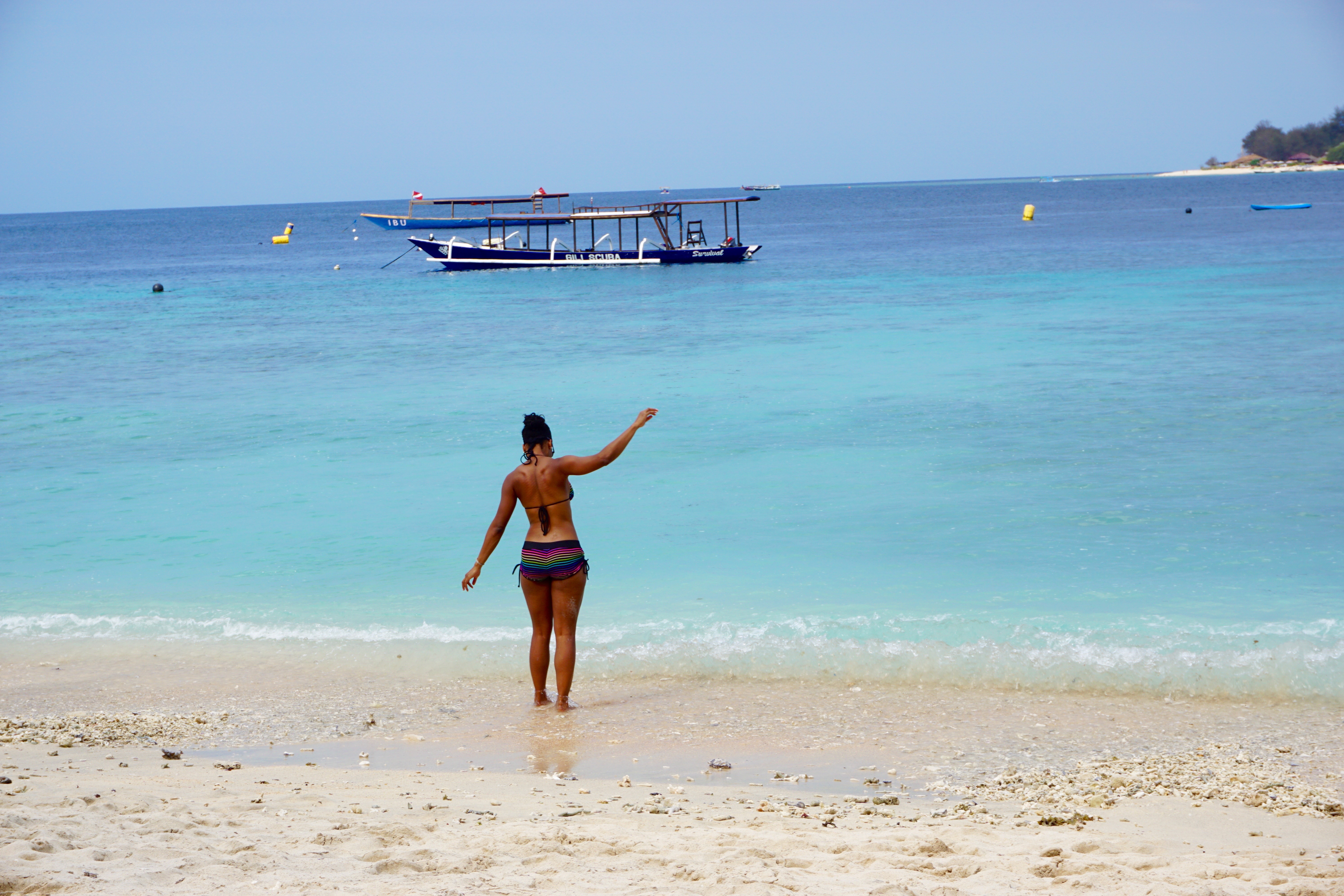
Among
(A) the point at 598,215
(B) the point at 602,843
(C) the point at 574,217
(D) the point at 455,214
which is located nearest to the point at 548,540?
(B) the point at 602,843

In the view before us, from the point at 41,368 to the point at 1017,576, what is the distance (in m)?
20.1

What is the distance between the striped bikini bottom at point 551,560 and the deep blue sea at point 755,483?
1.32 metres

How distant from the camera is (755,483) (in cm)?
1150

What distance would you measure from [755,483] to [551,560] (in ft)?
19.6

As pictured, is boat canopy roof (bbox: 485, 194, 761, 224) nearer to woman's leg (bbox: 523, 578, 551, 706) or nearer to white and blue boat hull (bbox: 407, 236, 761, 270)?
white and blue boat hull (bbox: 407, 236, 761, 270)

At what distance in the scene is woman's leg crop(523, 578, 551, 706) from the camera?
19.1ft

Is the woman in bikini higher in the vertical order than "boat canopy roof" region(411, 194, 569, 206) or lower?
lower

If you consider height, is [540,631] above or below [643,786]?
above

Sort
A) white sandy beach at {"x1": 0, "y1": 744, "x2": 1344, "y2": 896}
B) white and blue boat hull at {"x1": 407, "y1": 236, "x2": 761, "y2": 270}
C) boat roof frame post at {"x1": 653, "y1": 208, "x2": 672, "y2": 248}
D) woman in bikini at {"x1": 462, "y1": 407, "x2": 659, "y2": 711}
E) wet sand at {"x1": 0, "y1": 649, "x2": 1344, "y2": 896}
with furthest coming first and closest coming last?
1. white and blue boat hull at {"x1": 407, "y1": 236, "x2": 761, "y2": 270}
2. boat roof frame post at {"x1": 653, "y1": 208, "x2": 672, "y2": 248}
3. woman in bikini at {"x1": 462, "y1": 407, "x2": 659, "y2": 711}
4. wet sand at {"x1": 0, "y1": 649, "x2": 1344, "y2": 896}
5. white sandy beach at {"x1": 0, "y1": 744, "x2": 1344, "y2": 896}

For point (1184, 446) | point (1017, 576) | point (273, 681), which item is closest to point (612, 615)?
point (273, 681)

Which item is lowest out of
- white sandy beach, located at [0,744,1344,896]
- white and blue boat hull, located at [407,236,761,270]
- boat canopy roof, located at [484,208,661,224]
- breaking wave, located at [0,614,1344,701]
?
breaking wave, located at [0,614,1344,701]

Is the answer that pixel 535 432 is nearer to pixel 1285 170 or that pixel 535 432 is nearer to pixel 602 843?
pixel 602 843

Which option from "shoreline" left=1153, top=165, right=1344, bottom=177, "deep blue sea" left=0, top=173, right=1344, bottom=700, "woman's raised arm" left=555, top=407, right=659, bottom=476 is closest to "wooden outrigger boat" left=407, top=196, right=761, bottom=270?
"deep blue sea" left=0, top=173, right=1344, bottom=700

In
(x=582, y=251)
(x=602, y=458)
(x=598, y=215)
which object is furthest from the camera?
(x=582, y=251)
